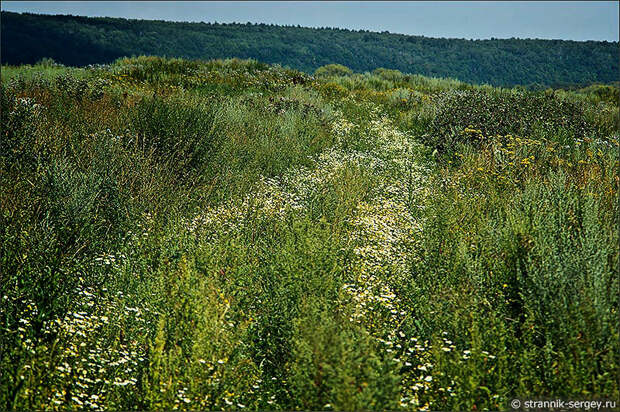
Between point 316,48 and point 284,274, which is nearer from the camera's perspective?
point 284,274

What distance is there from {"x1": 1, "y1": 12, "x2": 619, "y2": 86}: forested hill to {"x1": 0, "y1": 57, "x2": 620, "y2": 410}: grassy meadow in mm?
38418

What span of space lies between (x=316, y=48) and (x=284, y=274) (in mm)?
68876

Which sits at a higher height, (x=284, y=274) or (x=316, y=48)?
(x=316, y=48)

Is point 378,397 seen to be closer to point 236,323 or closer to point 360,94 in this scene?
point 236,323

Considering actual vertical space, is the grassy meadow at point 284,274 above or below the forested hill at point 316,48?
below

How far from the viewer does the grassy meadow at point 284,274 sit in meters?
2.82

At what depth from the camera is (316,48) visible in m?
68.8

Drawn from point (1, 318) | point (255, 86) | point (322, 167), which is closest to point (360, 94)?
point (255, 86)

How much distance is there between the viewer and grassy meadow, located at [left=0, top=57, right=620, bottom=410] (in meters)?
Answer: 2.82

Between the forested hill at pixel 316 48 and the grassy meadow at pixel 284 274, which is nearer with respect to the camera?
the grassy meadow at pixel 284 274

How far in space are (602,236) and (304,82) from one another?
17.6 meters

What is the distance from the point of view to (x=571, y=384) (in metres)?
2.62

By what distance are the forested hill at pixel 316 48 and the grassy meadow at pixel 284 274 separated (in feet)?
126

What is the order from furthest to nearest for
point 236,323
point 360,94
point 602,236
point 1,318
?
point 360,94
point 602,236
point 236,323
point 1,318
